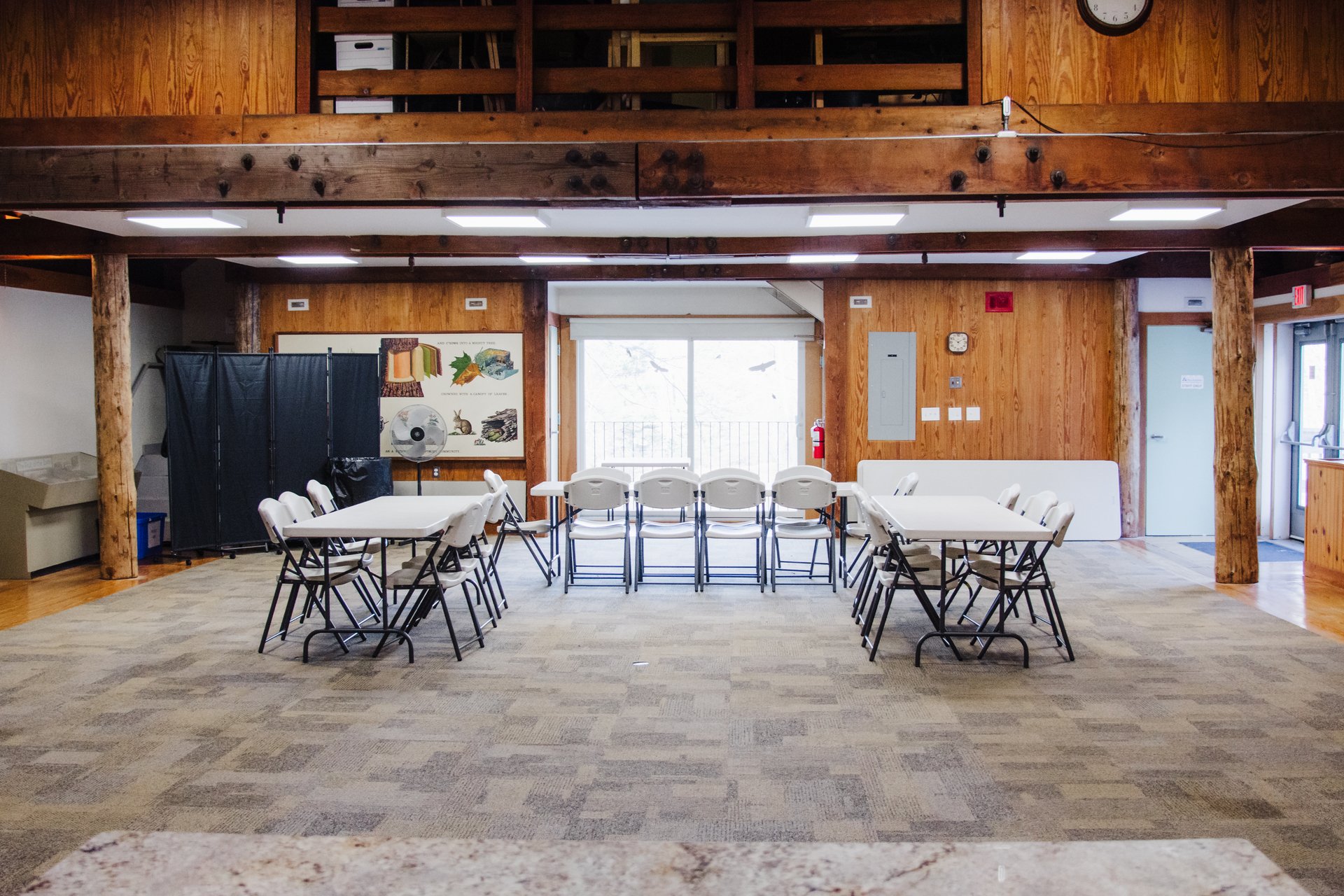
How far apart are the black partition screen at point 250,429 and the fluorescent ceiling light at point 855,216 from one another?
5131mm

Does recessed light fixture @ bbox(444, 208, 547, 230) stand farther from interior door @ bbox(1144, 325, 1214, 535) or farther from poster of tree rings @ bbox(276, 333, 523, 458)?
interior door @ bbox(1144, 325, 1214, 535)

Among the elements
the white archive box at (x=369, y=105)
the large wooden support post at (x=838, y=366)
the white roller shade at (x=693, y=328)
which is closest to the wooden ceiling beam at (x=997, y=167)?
the white archive box at (x=369, y=105)

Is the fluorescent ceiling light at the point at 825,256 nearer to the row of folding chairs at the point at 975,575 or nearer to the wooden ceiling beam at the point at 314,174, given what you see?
the row of folding chairs at the point at 975,575

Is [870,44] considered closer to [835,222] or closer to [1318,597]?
[835,222]

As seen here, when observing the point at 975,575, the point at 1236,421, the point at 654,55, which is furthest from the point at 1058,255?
the point at 654,55

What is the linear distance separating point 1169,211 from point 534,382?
6.31 metres

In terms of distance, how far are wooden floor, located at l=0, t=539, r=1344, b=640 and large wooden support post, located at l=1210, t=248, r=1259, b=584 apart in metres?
0.28

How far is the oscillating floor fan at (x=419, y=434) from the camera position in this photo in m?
9.03

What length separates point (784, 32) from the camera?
5.32 m

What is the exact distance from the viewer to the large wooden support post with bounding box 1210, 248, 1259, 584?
7.06 meters

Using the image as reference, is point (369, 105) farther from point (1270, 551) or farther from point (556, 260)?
point (1270, 551)

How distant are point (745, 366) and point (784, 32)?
225 inches

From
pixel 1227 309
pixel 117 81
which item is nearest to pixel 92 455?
pixel 117 81

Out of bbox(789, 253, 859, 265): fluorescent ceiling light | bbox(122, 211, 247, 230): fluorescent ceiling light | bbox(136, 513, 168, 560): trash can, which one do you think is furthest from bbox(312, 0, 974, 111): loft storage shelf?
bbox(136, 513, 168, 560): trash can
